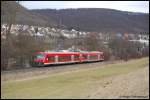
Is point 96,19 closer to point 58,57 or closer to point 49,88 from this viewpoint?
point 58,57

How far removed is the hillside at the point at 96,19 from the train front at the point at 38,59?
74816 millimetres

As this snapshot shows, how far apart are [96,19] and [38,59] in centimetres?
9011

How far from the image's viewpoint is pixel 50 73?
4003 cm

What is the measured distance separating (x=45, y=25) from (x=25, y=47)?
3236 inches

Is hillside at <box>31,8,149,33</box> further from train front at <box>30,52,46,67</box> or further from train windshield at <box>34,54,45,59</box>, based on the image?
train windshield at <box>34,54,45,59</box>

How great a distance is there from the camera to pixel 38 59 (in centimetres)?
5019

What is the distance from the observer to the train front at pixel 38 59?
49.4m

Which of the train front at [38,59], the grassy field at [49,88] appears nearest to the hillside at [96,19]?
the train front at [38,59]

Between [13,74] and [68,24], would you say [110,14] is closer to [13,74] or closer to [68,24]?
[68,24]

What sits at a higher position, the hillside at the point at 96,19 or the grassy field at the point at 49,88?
the hillside at the point at 96,19

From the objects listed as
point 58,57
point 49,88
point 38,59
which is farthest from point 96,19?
point 49,88

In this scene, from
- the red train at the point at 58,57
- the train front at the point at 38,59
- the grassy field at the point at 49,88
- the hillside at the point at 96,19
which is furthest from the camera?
the hillside at the point at 96,19

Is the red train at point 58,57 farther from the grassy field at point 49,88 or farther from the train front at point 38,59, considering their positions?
the grassy field at point 49,88

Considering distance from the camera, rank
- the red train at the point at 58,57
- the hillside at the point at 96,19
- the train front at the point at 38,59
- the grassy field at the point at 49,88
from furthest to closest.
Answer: the hillside at the point at 96,19
the red train at the point at 58,57
the train front at the point at 38,59
the grassy field at the point at 49,88
